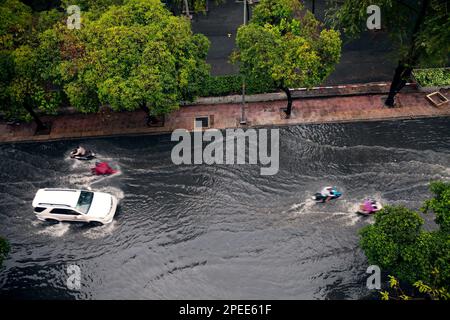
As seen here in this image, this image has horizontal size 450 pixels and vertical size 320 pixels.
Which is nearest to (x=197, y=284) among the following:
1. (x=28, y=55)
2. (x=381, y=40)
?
(x=28, y=55)

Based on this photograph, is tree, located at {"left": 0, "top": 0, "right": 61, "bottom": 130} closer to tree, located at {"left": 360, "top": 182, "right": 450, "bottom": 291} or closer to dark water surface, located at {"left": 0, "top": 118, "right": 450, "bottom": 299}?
dark water surface, located at {"left": 0, "top": 118, "right": 450, "bottom": 299}

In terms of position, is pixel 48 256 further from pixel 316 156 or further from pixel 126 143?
pixel 316 156

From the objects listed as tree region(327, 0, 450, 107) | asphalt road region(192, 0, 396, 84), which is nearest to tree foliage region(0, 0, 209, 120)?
asphalt road region(192, 0, 396, 84)

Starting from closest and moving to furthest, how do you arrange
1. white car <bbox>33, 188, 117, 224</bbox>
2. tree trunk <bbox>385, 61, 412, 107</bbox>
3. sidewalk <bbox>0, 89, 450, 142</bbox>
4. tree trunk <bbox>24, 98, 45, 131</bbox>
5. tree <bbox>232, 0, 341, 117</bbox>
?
white car <bbox>33, 188, 117, 224</bbox>, tree <bbox>232, 0, 341, 117</bbox>, tree trunk <bbox>385, 61, 412, 107</bbox>, tree trunk <bbox>24, 98, 45, 131</bbox>, sidewalk <bbox>0, 89, 450, 142</bbox>

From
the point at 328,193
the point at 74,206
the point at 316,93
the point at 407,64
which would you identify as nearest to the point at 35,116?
the point at 74,206

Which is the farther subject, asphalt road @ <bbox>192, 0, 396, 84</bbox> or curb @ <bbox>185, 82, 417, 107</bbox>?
asphalt road @ <bbox>192, 0, 396, 84</bbox>
